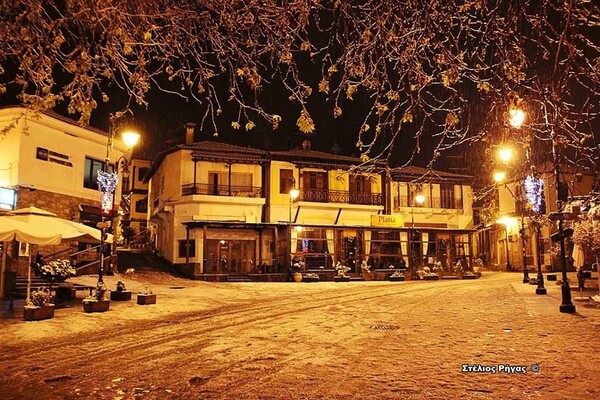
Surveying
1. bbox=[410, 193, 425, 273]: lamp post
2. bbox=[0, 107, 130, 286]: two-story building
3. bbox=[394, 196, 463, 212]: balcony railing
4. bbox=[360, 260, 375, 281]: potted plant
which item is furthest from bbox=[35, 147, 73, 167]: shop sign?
bbox=[394, 196, 463, 212]: balcony railing

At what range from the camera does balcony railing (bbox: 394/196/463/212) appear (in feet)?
130

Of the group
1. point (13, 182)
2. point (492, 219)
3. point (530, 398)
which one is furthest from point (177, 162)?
point (530, 398)

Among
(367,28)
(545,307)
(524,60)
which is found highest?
(367,28)

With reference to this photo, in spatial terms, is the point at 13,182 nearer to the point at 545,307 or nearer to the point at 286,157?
the point at 286,157

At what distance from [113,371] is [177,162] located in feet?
94.1

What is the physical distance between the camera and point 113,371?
6641mm

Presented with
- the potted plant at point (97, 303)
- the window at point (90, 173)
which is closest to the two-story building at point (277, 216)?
the window at point (90, 173)

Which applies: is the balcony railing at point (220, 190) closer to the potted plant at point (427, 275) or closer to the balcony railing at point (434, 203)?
the balcony railing at point (434, 203)

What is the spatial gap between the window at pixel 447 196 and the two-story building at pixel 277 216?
2319 mm

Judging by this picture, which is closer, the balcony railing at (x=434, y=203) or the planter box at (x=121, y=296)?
the planter box at (x=121, y=296)

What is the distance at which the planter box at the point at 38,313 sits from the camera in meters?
11.4

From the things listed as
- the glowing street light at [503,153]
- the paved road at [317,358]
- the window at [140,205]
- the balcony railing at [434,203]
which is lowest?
the paved road at [317,358]

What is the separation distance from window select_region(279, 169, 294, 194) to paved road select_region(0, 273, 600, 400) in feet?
75.9

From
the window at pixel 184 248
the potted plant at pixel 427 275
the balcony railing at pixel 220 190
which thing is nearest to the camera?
the potted plant at pixel 427 275
